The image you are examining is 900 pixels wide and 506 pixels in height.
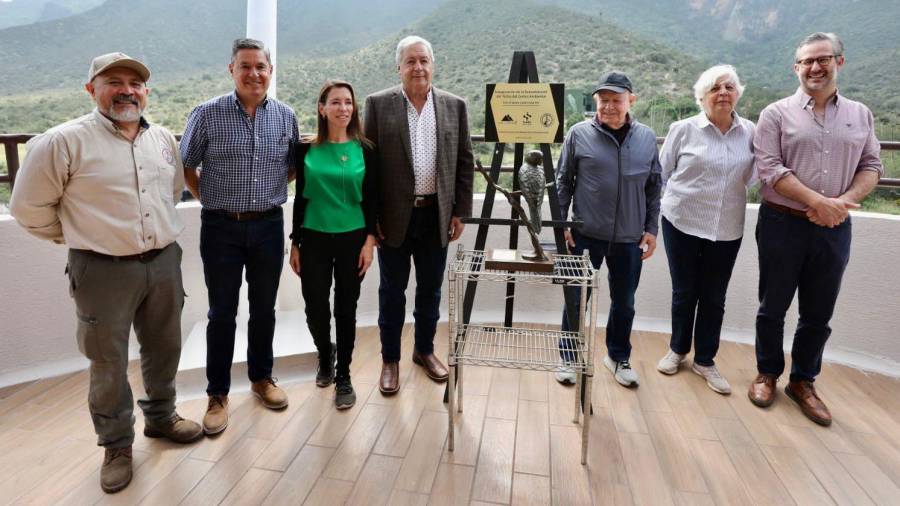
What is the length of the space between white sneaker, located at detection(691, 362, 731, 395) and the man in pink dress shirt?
0.15 m

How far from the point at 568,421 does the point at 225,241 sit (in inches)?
64.1

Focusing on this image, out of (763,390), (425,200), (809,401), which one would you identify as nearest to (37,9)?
(425,200)

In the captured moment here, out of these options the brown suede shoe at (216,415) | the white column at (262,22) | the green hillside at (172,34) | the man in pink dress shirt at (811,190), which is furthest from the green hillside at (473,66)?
the brown suede shoe at (216,415)

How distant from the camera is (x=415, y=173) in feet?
7.67

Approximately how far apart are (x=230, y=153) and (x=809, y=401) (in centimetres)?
273

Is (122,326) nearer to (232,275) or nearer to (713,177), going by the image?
(232,275)

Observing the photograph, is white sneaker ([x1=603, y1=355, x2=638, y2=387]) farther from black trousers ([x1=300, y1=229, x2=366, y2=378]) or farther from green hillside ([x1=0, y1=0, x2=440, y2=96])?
green hillside ([x1=0, y1=0, x2=440, y2=96])

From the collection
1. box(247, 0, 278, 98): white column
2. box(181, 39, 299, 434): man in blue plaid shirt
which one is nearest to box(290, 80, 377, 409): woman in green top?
box(181, 39, 299, 434): man in blue plaid shirt

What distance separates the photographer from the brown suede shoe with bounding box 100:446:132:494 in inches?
69.1

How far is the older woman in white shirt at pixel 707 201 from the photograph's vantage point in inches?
94.8

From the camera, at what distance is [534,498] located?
5.79 ft

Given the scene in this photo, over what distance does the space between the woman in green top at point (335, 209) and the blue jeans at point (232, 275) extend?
0.12 metres

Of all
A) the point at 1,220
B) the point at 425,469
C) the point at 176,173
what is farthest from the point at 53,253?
the point at 425,469

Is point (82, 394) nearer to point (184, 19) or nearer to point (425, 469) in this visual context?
point (425, 469)
